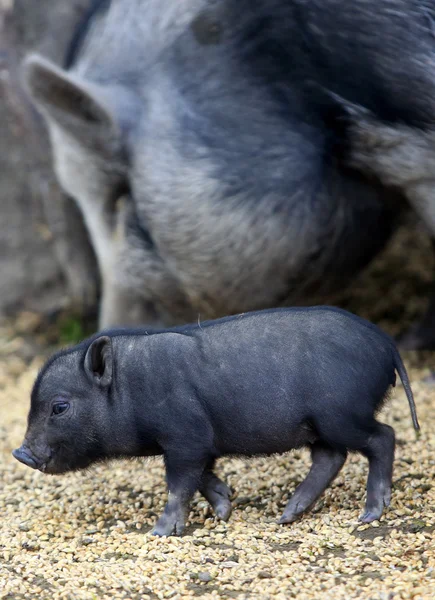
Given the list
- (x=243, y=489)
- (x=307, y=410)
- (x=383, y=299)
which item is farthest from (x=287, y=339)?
(x=383, y=299)

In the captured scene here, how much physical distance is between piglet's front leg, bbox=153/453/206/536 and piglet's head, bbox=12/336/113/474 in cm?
19

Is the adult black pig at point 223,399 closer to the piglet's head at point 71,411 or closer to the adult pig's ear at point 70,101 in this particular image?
the piglet's head at point 71,411

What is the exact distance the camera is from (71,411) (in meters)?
2.43

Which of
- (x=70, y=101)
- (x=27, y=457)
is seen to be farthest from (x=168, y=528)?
(x=70, y=101)

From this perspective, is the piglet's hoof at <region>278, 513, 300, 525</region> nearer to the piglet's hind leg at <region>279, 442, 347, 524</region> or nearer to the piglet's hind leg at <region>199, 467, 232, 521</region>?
the piglet's hind leg at <region>279, 442, 347, 524</region>

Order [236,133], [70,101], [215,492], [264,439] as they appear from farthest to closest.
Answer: [70,101] < [236,133] < [215,492] < [264,439]

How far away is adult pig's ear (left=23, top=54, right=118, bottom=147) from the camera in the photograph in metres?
3.38

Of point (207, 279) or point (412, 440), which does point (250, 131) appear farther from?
point (412, 440)

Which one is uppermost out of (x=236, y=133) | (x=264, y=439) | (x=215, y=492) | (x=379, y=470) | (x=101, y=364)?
(x=236, y=133)

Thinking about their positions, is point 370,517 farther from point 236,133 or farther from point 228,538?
point 236,133

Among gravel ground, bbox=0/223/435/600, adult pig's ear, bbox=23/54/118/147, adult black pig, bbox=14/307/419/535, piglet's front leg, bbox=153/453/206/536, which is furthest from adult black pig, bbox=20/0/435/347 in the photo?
piglet's front leg, bbox=153/453/206/536

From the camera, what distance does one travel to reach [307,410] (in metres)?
2.35

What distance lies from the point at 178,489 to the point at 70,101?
5.38 ft

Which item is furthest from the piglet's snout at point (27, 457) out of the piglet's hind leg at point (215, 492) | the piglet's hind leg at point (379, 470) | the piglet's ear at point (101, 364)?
the piglet's hind leg at point (379, 470)
